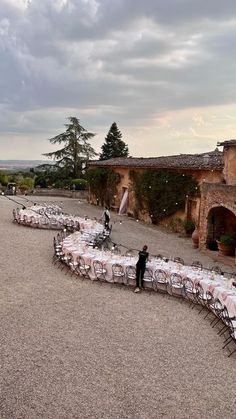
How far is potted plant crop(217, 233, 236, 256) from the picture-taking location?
18.3 metres

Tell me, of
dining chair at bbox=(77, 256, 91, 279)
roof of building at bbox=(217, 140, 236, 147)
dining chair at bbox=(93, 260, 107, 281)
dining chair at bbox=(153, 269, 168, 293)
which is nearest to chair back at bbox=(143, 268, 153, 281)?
dining chair at bbox=(153, 269, 168, 293)

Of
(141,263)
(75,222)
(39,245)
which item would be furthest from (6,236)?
(141,263)

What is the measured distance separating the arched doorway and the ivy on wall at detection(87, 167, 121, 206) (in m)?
16.0

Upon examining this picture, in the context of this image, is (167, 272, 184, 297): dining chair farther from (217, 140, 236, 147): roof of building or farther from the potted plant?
(217, 140, 236, 147): roof of building

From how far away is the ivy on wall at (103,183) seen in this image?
36.0m

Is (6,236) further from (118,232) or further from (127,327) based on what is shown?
(127,327)

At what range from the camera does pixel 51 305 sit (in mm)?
11438

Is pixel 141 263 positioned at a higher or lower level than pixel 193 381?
higher

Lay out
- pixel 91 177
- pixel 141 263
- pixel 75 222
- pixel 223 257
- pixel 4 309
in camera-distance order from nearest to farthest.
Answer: pixel 4 309, pixel 141 263, pixel 223 257, pixel 75 222, pixel 91 177

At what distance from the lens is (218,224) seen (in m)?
20.1

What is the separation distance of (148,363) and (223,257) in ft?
36.0

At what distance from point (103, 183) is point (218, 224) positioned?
64.4 ft

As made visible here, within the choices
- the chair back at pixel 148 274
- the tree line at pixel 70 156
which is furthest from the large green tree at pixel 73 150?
the chair back at pixel 148 274

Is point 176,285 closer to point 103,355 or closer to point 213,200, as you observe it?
point 103,355
